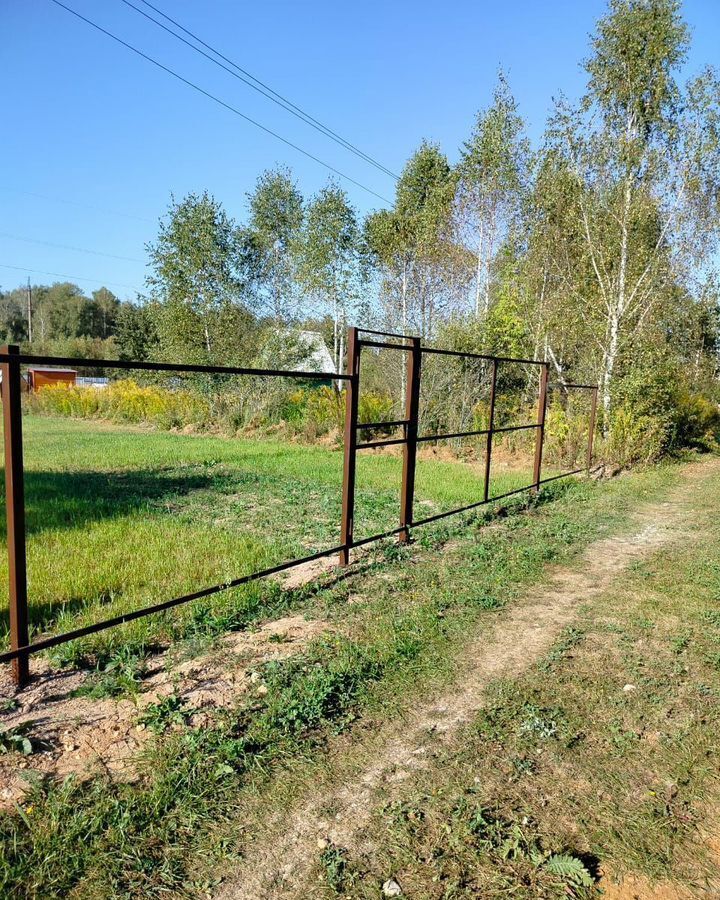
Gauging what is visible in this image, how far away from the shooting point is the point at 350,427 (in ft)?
14.0

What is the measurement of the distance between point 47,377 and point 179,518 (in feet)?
88.1

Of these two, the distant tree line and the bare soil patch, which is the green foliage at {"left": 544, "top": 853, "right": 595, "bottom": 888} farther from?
the distant tree line

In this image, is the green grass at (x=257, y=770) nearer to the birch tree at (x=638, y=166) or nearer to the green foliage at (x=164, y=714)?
the green foliage at (x=164, y=714)

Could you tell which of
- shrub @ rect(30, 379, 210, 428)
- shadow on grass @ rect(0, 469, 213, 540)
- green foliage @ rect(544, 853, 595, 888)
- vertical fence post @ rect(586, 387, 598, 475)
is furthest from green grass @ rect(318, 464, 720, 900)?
shrub @ rect(30, 379, 210, 428)

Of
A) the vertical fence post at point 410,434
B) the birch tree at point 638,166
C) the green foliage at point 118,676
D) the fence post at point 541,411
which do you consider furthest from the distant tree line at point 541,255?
the green foliage at point 118,676

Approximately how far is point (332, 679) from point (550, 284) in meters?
12.8

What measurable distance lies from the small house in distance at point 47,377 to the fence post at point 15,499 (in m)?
22.8

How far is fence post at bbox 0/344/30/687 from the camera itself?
2414 mm

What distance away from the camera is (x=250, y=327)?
19031 millimetres

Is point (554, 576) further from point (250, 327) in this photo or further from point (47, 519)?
point (250, 327)

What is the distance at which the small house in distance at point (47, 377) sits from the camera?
24081 mm

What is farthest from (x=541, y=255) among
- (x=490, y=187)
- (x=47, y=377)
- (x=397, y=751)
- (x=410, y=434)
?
(x=47, y=377)

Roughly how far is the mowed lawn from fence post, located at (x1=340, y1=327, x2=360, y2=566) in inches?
21.4

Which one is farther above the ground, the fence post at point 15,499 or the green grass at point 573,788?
the fence post at point 15,499
